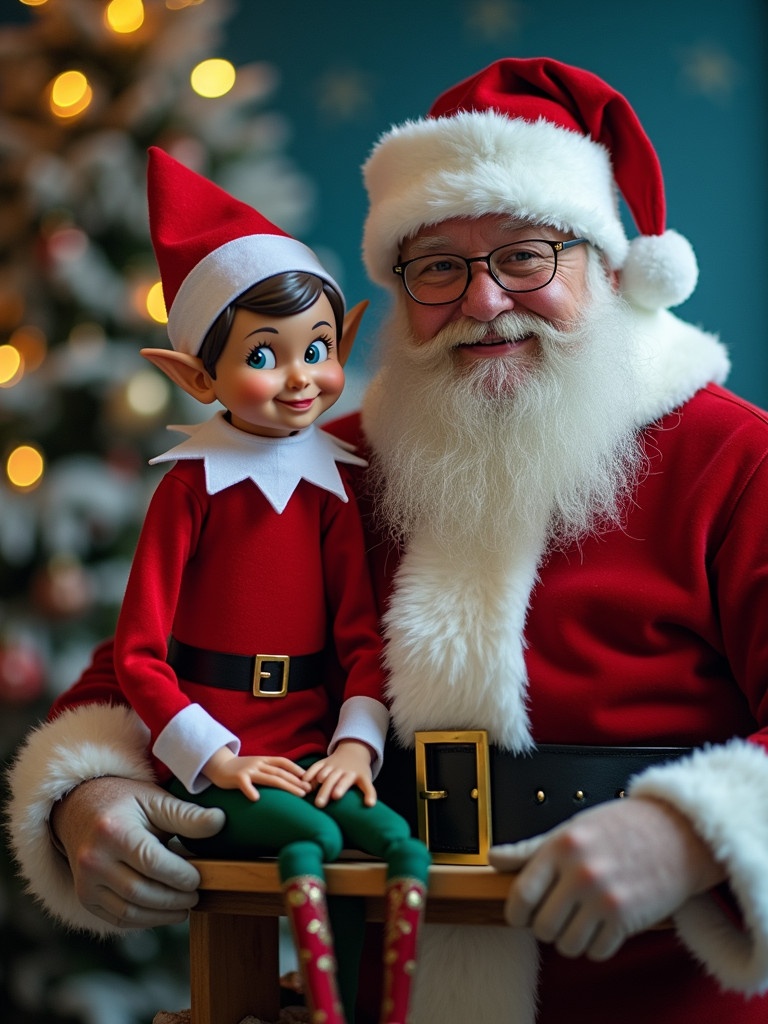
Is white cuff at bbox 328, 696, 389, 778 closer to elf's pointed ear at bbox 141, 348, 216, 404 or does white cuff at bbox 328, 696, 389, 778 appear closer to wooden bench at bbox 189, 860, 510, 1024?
wooden bench at bbox 189, 860, 510, 1024

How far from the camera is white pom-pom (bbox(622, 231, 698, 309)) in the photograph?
5.46 ft

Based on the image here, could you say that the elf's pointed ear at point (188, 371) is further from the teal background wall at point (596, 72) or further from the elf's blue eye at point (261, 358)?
the teal background wall at point (596, 72)

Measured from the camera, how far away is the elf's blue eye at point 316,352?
4.62ft

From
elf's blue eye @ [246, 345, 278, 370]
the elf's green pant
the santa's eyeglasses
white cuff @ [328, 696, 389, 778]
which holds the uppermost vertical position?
the santa's eyeglasses

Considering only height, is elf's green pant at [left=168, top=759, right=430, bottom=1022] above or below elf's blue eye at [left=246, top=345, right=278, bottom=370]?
below

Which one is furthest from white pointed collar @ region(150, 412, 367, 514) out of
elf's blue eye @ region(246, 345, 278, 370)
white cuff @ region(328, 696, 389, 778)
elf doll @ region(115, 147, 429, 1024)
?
white cuff @ region(328, 696, 389, 778)

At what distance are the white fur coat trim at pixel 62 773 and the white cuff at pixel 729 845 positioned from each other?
0.67 metres

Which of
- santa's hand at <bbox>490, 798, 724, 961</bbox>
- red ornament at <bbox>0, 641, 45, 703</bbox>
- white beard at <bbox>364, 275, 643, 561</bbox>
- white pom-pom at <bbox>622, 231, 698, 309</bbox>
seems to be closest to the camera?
santa's hand at <bbox>490, 798, 724, 961</bbox>

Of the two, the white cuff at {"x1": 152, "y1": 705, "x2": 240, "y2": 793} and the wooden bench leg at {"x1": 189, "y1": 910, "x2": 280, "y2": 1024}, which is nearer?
the white cuff at {"x1": 152, "y1": 705, "x2": 240, "y2": 793}

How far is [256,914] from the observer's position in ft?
4.29

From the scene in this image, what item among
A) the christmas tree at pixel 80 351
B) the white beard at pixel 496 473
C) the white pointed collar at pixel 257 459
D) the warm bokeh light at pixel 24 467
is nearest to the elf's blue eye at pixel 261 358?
the white pointed collar at pixel 257 459

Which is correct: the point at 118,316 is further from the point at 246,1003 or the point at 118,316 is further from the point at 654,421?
the point at 246,1003

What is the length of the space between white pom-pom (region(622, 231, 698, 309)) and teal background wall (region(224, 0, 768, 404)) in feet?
3.16

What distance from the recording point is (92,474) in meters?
2.36
